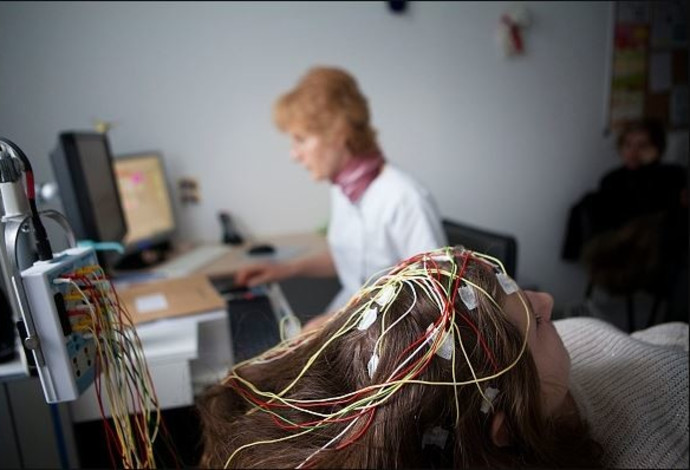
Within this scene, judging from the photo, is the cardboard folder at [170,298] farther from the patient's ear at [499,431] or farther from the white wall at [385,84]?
the patient's ear at [499,431]

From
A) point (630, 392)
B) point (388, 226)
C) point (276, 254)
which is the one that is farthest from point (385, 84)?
point (630, 392)

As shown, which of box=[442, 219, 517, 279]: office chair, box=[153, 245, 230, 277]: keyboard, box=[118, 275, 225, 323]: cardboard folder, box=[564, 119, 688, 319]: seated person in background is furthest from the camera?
box=[153, 245, 230, 277]: keyboard

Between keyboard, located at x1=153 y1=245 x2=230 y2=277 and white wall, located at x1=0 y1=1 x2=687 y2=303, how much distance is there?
1.50 feet

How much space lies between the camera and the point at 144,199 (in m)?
1.79

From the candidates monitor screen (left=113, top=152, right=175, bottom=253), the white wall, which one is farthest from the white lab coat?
monitor screen (left=113, top=152, right=175, bottom=253)

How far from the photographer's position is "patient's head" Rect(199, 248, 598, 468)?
499 millimetres

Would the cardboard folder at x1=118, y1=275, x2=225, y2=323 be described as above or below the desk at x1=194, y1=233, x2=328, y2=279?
above

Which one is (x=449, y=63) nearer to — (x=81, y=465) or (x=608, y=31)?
(x=608, y=31)

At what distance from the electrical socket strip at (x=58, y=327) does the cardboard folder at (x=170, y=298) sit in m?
0.56

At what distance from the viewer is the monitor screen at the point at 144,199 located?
170 cm

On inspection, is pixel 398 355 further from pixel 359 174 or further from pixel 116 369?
pixel 359 174

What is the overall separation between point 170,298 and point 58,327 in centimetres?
78

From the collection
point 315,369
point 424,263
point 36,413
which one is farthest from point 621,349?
point 36,413

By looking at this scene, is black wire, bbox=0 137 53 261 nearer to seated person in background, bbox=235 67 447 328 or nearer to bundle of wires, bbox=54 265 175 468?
bundle of wires, bbox=54 265 175 468
